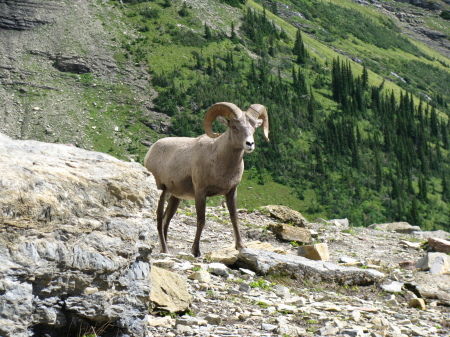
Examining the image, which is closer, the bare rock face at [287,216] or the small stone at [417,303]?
the small stone at [417,303]

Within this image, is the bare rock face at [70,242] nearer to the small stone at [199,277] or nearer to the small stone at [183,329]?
the small stone at [183,329]

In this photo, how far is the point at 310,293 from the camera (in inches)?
468

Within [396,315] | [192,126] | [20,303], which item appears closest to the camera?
[20,303]

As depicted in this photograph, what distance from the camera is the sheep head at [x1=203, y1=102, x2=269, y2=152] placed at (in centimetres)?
1405

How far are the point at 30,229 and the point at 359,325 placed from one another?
19.9 ft

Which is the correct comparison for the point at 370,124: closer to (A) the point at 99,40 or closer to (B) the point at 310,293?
(A) the point at 99,40

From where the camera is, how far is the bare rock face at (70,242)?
5789 mm

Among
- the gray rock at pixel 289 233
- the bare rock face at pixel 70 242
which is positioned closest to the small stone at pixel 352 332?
the bare rock face at pixel 70 242

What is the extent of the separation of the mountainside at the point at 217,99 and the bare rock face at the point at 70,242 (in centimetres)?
8230

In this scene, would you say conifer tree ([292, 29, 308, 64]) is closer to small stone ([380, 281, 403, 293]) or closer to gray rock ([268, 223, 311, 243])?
gray rock ([268, 223, 311, 243])

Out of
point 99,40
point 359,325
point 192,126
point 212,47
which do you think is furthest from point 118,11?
point 359,325

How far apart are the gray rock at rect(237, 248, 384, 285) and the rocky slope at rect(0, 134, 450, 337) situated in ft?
0.10

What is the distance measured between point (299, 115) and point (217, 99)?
2314cm

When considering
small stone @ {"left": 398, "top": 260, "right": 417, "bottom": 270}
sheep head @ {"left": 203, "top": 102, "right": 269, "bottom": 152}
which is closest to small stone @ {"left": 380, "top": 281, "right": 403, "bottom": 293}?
small stone @ {"left": 398, "top": 260, "right": 417, "bottom": 270}
